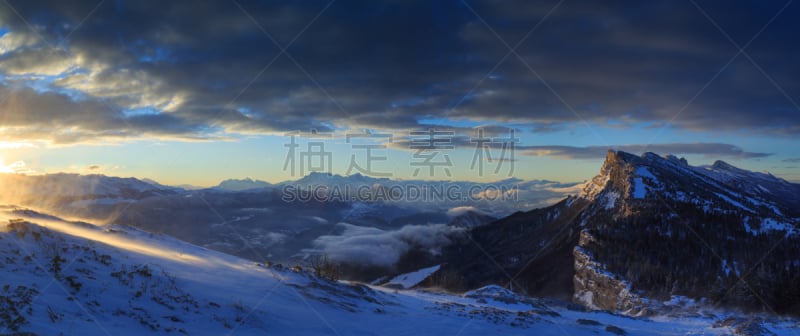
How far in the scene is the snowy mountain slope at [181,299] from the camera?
49.1ft

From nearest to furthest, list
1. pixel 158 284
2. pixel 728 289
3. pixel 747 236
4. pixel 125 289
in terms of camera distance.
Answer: pixel 125 289 → pixel 158 284 → pixel 728 289 → pixel 747 236

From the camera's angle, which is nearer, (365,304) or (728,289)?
(365,304)

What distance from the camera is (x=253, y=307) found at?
19859mm

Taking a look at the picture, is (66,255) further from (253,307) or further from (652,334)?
(652,334)

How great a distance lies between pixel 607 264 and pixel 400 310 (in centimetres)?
13054

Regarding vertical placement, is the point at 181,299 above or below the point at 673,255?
above

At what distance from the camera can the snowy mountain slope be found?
1495cm

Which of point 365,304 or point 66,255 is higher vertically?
point 66,255

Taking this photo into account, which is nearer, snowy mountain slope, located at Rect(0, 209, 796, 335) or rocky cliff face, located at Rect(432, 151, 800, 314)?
snowy mountain slope, located at Rect(0, 209, 796, 335)

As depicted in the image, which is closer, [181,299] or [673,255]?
[181,299]

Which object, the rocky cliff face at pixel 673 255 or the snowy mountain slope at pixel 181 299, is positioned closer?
the snowy mountain slope at pixel 181 299

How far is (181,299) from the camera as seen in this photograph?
18.6 meters

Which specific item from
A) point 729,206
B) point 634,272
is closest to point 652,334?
point 634,272

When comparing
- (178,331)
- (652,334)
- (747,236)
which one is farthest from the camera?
(747,236)
